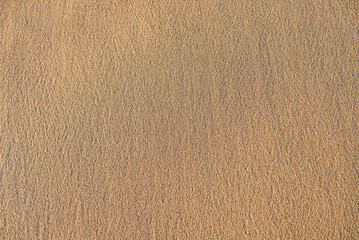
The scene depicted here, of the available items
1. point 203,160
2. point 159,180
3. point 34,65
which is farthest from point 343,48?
point 34,65

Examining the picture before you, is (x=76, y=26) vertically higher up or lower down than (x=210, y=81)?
higher up

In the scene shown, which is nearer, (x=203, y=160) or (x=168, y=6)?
(x=203, y=160)

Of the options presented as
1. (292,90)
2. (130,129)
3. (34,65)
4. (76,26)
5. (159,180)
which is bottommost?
(159,180)

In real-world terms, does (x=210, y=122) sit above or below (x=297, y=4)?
below

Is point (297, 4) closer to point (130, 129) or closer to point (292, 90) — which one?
point (292, 90)

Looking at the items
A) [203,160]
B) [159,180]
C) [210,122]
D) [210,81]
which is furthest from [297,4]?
[159,180]

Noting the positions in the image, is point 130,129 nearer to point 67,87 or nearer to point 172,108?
point 172,108
